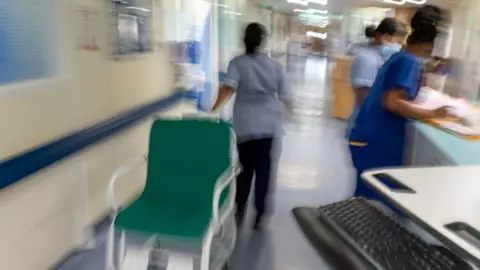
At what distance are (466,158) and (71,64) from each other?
6.69 feet

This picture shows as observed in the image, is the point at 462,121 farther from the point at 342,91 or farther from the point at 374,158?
the point at 342,91

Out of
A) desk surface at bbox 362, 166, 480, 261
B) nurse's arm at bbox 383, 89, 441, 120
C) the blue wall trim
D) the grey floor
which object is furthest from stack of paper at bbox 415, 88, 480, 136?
the blue wall trim

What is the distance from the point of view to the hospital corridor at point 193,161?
111 centimetres

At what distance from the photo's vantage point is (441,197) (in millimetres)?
1154

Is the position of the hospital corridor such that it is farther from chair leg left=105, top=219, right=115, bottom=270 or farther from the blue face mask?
the blue face mask

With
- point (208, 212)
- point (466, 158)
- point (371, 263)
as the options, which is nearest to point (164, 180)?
point (208, 212)

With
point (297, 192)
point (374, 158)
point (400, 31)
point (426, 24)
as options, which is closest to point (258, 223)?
point (297, 192)

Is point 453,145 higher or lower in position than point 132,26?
lower

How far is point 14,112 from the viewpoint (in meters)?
2.07

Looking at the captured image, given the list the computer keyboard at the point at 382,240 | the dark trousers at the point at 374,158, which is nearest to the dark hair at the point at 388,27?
the dark trousers at the point at 374,158

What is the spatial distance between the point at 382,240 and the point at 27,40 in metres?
1.96

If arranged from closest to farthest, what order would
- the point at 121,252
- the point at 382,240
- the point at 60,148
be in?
the point at 382,240 < the point at 121,252 < the point at 60,148

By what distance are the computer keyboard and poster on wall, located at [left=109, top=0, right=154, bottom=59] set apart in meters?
2.28

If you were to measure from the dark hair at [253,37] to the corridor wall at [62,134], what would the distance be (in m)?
0.90
